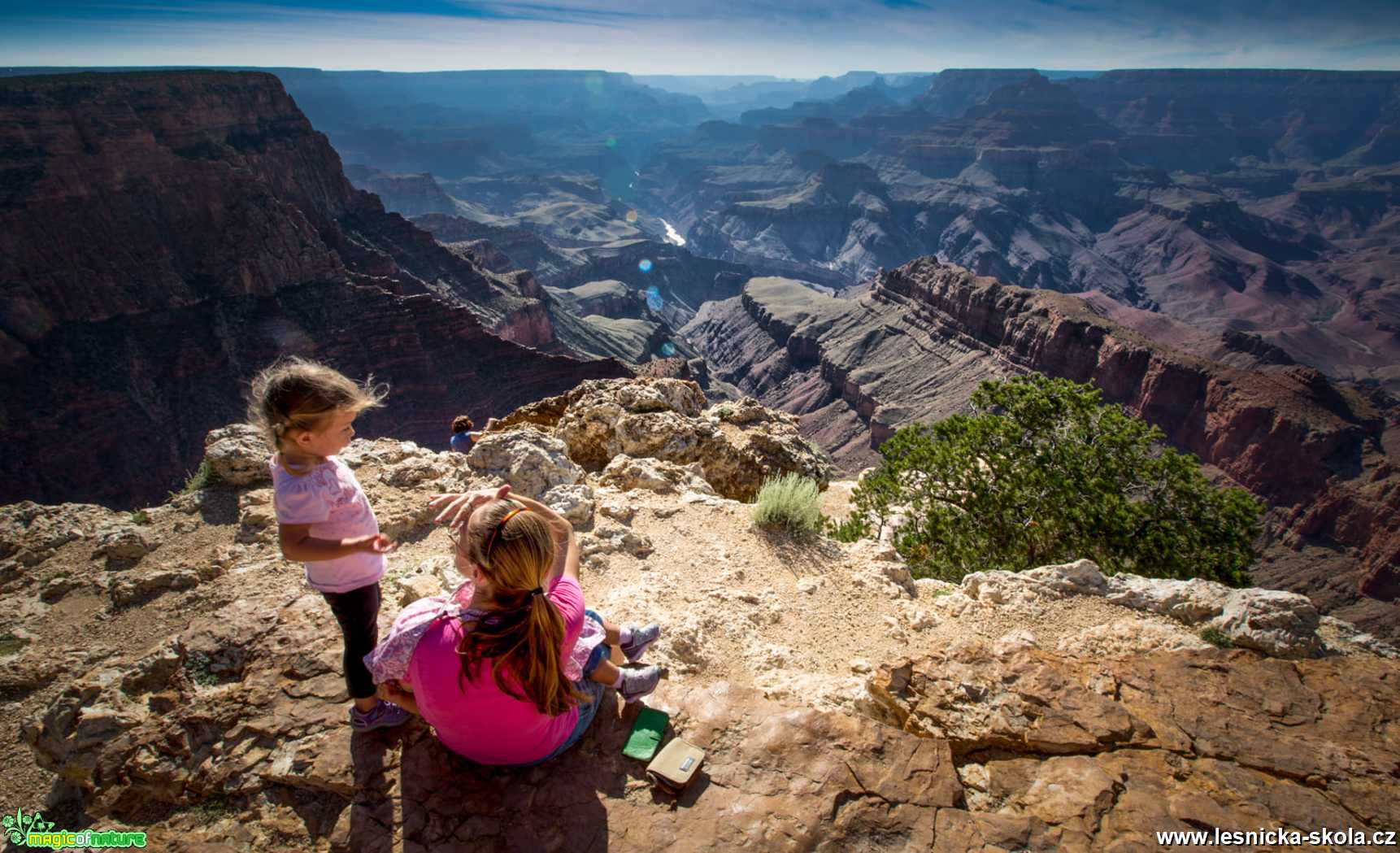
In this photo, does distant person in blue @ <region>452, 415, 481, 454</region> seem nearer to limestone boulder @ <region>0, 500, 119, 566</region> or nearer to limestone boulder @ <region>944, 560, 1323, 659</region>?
limestone boulder @ <region>0, 500, 119, 566</region>

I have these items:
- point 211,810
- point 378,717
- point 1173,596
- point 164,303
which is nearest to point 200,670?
point 211,810

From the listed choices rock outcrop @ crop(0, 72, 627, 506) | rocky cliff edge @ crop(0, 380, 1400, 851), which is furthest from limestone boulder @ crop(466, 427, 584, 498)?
rock outcrop @ crop(0, 72, 627, 506)

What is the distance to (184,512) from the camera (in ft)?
23.3

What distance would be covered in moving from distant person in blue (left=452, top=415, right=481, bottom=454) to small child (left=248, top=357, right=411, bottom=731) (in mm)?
5574

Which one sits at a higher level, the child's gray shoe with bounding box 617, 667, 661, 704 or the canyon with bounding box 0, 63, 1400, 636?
the child's gray shoe with bounding box 617, 667, 661, 704

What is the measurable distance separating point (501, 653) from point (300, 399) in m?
1.66

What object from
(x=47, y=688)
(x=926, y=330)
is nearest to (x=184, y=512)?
(x=47, y=688)

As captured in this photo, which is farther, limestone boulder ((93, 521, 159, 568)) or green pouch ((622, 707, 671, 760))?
limestone boulder ((93, 521, 159, 568))

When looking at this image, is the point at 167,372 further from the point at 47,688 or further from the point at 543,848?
the point at 543,848

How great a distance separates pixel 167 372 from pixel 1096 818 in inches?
1587

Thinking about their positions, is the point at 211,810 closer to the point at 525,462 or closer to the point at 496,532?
the point at 496,532

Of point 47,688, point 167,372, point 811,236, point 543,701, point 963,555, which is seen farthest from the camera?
point 811,236

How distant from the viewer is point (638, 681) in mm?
3615

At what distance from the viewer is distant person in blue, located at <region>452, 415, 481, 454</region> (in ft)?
30.1
